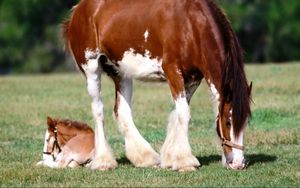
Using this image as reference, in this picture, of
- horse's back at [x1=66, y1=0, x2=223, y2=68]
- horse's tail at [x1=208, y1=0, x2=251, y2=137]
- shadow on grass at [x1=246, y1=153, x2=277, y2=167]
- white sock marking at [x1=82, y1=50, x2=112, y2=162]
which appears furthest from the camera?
white sock marking at [x1=82, y1=50, x2=112, y2=162]

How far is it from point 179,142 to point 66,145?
1621mm

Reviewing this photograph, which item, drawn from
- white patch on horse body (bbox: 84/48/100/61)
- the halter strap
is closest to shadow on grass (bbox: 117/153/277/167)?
the halter strap

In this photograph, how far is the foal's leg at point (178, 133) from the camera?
1045 centimetres

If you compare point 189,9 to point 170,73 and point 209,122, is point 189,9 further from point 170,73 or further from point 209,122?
point 209,122

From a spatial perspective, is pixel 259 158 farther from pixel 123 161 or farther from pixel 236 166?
pixel 123 161

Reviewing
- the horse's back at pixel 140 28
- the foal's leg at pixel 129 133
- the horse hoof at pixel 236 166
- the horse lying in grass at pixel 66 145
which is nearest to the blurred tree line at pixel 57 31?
the foal's leg at pixel 129 133

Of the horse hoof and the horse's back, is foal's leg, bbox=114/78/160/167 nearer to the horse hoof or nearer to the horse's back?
the horse's back

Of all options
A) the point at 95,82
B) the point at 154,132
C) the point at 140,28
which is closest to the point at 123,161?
the point at 95,82

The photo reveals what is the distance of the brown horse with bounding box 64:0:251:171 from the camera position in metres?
10.3

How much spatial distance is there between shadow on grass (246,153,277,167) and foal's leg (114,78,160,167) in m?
1.23

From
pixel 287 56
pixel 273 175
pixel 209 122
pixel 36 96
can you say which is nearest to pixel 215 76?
pixel 273 175

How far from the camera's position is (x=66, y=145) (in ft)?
36.8

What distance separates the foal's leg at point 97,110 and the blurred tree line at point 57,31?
122ft

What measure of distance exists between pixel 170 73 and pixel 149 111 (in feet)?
24.4
